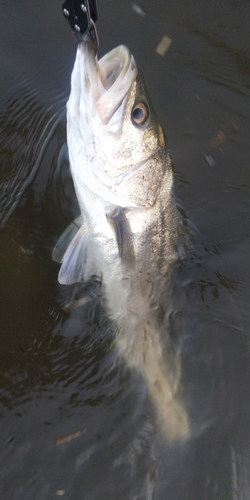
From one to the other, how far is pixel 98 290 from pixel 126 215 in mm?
632

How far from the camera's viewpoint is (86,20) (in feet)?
7.16

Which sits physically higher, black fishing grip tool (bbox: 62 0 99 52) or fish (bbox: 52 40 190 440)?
black fishing grip tool (bbox: 62 0 99 52)

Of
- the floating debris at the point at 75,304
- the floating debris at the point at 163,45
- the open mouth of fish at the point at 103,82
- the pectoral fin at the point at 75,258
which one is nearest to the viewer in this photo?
the open mouth of fish at the point at 103,82

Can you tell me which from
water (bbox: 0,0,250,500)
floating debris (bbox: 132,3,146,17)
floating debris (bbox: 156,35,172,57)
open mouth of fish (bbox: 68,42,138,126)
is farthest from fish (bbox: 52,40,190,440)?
floating debris (bbox: 132,3,146,17)

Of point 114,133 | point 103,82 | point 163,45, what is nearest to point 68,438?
point 114,133

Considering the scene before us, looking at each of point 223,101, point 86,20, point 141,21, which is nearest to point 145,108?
point 86,20

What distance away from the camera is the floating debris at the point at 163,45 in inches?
156

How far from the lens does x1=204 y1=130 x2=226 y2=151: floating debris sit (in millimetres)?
3811

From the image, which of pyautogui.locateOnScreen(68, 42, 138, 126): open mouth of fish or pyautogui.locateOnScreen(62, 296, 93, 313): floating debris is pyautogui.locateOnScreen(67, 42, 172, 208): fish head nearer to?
pyautogui.locateOnScreen(68, 42, 138, 126): open mouth of fish

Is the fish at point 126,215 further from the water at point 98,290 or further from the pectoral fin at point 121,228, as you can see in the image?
the water at point 98,290

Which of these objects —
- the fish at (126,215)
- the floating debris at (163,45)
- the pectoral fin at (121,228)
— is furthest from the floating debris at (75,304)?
the floating debris at (163,45)

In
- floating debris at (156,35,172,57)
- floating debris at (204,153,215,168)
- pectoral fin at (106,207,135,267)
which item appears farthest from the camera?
floating debris at (156,35,172,57)

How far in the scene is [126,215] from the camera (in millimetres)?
2854

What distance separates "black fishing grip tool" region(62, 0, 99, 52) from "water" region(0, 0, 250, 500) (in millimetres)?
1285
